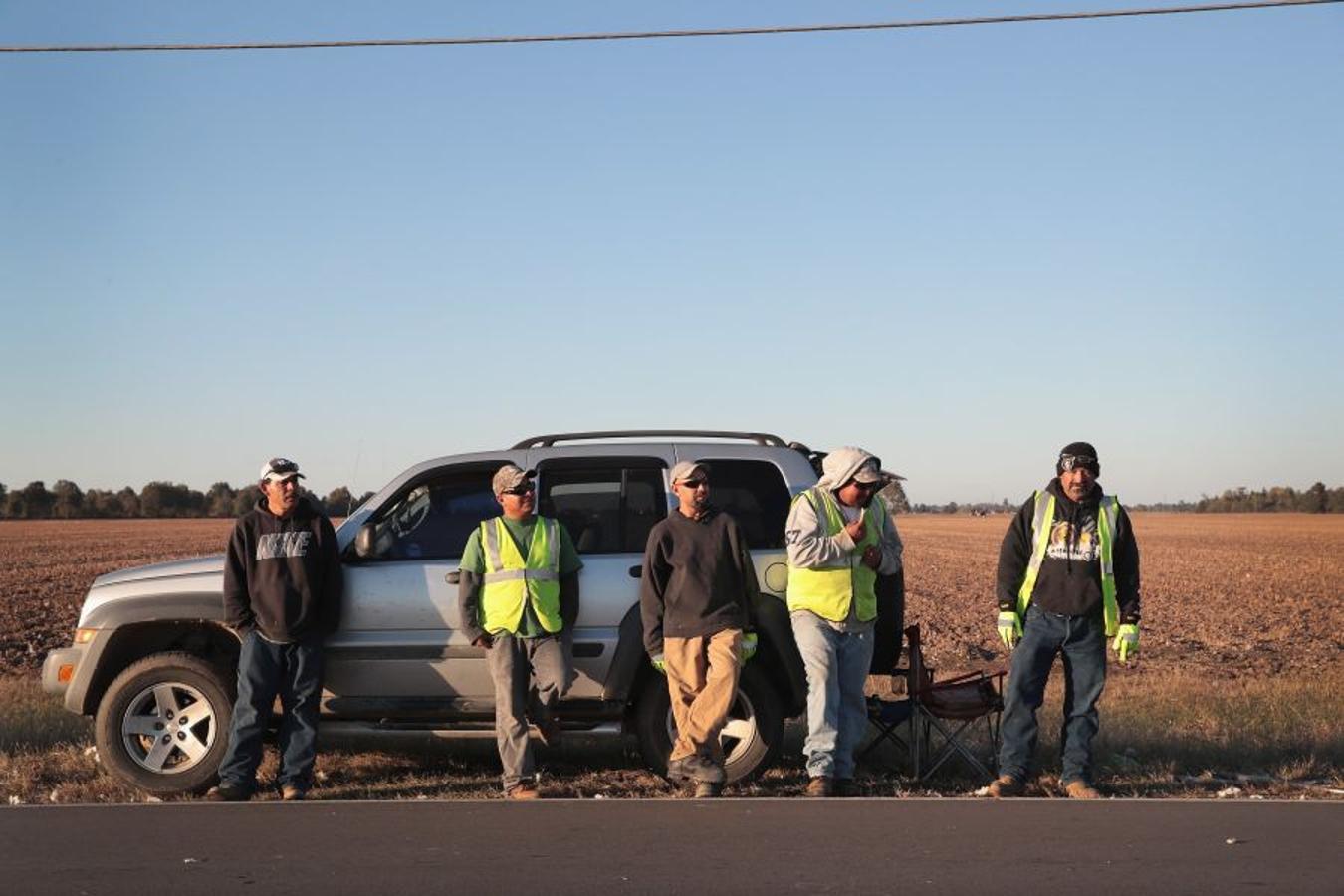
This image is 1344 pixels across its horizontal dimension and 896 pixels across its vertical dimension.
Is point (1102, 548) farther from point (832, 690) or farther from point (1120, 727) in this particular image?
point (1120, 727)

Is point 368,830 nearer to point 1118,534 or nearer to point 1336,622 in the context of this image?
point 1118,534

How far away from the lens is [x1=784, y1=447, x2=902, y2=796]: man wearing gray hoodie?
28.7 feet

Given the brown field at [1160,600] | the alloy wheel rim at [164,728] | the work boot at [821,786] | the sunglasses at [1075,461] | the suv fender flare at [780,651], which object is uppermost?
the sunglasses at [1075,461]

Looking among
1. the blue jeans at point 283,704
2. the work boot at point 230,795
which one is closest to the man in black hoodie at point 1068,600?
the blue jeans at point 283,704

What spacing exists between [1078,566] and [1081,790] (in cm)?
122

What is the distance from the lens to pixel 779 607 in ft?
30.3

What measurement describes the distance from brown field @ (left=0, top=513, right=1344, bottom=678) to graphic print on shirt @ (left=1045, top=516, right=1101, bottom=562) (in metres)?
9.37

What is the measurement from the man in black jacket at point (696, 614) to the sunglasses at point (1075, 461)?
72.4 inches

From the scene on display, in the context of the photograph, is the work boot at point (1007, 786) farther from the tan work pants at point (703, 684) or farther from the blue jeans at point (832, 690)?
the tan work pants at point (703, 684)

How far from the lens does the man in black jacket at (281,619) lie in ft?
28.5

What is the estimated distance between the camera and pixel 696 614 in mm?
8703

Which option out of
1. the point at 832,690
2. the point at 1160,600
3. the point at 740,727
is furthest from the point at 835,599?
the point at 1160,600

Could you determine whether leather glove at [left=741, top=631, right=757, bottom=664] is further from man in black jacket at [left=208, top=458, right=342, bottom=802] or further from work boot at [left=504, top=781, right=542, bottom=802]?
man in black jacket at [left=208, top=458, right=342, bottom=802]

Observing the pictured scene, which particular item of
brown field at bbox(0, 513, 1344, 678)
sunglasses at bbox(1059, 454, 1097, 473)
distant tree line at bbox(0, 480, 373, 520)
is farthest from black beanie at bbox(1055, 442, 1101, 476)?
distant tree line at bbox(0, 480, 373, 520)
